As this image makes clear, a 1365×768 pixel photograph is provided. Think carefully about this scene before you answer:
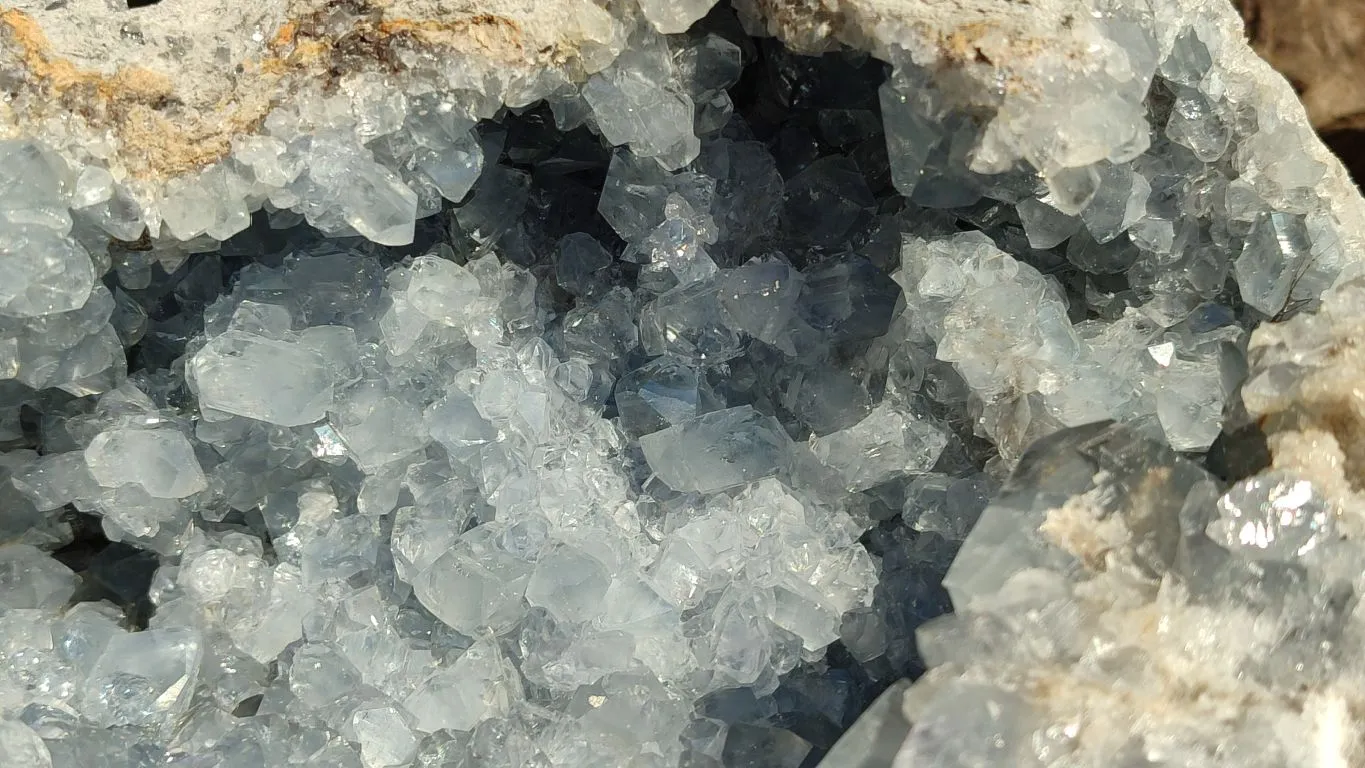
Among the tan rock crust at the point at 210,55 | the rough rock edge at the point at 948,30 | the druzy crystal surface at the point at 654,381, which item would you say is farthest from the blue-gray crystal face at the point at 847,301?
the tan rock crust at the point at 210,55

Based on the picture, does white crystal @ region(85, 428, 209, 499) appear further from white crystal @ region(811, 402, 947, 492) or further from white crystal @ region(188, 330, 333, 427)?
white crystal @ region(811, 402, 947, 492)

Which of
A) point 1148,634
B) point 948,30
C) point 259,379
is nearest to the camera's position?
point 1148,634

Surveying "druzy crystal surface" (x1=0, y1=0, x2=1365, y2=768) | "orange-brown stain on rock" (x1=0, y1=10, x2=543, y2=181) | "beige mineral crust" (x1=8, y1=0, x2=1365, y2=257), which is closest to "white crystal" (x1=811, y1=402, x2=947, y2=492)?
"druzy crystal surface" (x1=0, y1=0, x2=1365, y2=768)

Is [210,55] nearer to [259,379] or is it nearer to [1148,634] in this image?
[259,379]

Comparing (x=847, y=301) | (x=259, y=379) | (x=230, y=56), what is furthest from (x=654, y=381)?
(x=230, y=56)

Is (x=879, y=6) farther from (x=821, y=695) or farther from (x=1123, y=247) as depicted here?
(x=821, y=695)

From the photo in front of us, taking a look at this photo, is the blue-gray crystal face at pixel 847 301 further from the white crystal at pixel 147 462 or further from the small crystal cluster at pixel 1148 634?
the white crystal at pixel 147 462

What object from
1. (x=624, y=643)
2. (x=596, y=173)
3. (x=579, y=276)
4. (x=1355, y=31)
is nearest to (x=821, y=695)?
(x=624, y=643)

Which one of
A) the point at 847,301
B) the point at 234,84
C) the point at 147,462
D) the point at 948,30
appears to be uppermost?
the point at 948,30

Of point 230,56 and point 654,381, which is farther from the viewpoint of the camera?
point 654,381
